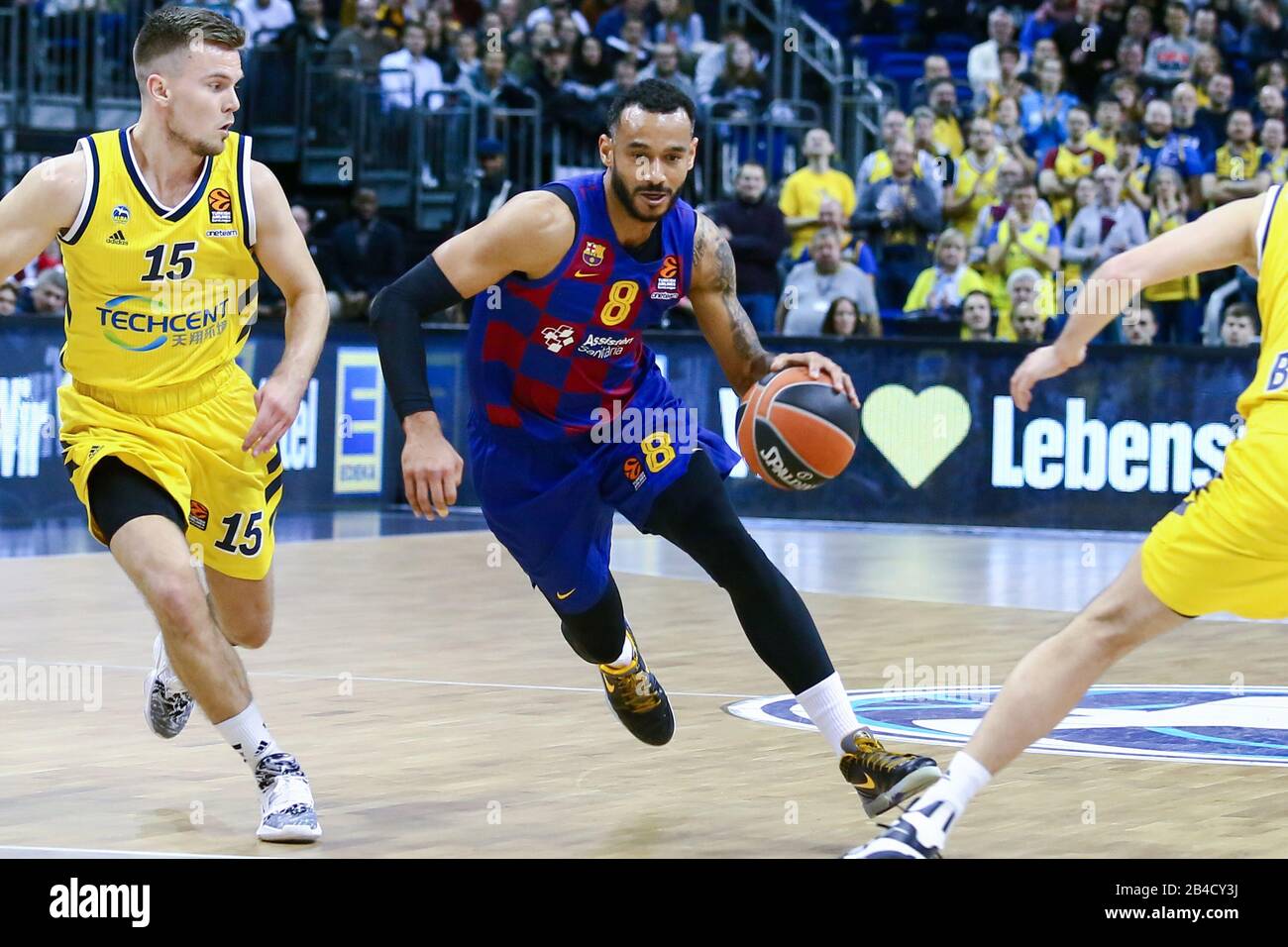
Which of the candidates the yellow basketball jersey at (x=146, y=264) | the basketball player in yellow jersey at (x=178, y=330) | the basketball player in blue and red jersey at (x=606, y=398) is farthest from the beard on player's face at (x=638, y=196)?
the yellow basketball jersey at (x=146, y=264)

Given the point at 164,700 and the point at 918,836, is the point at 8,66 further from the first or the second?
the point at 918,836

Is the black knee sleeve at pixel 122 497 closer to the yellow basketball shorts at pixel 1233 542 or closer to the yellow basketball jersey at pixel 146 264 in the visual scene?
the yellow basketball jersey at pixel 146 264

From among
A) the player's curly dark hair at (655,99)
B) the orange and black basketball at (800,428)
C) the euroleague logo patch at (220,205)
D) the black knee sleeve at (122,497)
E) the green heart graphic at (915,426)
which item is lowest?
the green heart graphic at (915,426)

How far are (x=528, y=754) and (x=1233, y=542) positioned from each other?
294 cm

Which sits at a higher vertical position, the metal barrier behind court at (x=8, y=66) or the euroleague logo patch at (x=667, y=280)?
the metal barrier behind court at (x=8, y=66)

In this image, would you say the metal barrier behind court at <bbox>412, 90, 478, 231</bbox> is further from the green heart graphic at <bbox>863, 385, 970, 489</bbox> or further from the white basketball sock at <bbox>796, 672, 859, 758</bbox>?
the white basketball sock at <bbox>796, 672, 859, 758</bbox>

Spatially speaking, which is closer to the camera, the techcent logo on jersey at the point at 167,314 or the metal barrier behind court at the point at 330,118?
the techcent logo on jersey at the point at 167,314

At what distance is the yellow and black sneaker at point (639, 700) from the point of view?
655 centimetres

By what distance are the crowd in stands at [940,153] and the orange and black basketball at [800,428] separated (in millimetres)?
9435

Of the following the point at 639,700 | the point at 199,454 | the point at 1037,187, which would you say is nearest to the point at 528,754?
Result: the point at 639,700

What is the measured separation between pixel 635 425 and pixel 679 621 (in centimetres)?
422

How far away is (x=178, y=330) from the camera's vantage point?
590 cm

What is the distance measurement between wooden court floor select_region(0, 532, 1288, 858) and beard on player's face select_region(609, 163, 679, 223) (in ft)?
5.76

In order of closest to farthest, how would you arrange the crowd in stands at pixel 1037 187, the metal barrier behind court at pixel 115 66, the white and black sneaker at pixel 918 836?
the white and black sneaker at pixel 918 836 → the crowd in stands at pixel 1037 187 → the metal barrier behind court at pixel 115 66
